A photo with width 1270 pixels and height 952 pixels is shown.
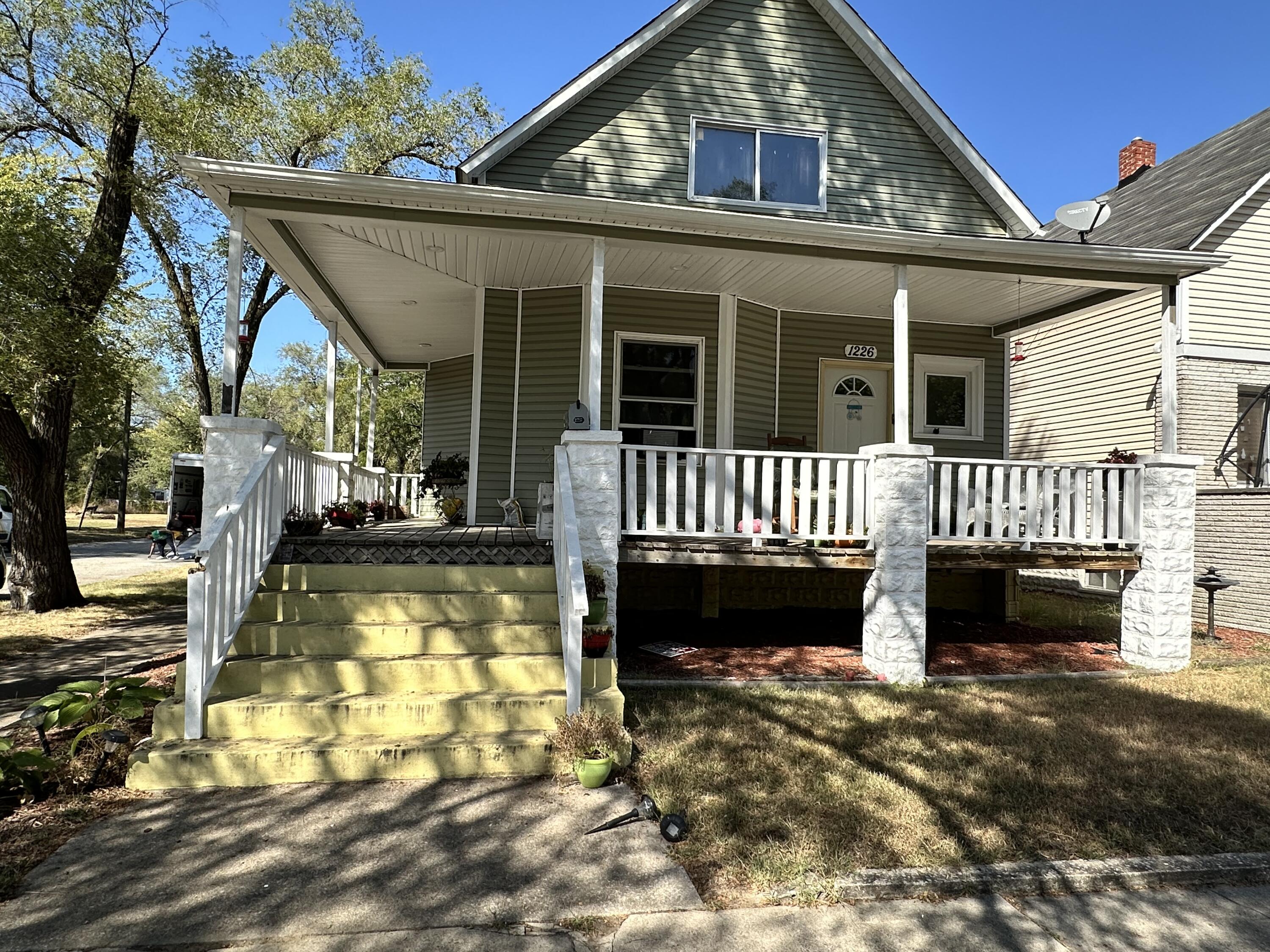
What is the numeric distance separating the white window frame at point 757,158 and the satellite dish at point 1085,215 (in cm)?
279

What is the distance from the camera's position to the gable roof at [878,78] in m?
8.59

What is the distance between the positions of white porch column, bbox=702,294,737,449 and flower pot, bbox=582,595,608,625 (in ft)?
12.3

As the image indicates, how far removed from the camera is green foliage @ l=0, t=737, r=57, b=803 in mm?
3647

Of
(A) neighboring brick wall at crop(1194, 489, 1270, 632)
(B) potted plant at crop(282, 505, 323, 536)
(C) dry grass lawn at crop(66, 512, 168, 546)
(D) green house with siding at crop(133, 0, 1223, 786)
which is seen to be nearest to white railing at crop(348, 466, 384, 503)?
(D) green house with siding at crop(133, 0, 1223, 786)

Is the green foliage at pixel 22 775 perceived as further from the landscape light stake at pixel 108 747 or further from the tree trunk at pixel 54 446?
the tree trunk at pixel 54 446

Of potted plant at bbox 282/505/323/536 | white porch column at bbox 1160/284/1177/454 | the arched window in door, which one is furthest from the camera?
the arched window in door

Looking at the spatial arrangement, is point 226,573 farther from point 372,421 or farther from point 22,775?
point 372,421

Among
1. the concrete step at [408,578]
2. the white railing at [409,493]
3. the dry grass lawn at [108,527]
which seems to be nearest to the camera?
the concrete step at [408,578]

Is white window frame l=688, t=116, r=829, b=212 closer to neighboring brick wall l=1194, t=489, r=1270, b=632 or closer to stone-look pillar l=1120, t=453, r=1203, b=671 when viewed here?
stone-look pillar l=1120, t=453, r=1203, b=671

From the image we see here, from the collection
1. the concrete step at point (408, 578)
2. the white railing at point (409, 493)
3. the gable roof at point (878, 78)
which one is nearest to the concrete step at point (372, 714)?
the concrete step at point (408, 578)

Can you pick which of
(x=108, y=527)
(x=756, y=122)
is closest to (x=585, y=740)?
(x=756, y=122)

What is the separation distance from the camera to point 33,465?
9328 mm

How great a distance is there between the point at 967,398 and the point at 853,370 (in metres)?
1.79

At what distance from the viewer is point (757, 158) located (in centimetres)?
911
